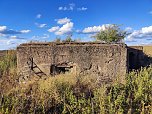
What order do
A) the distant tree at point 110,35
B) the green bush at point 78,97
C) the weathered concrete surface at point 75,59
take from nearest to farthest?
the green bush at point 78,97
the weathered concrete surface at point 75,59
the distant tree at point 110,35

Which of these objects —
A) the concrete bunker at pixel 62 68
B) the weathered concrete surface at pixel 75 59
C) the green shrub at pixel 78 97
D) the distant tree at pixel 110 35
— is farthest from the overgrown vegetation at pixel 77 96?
the distant tree at pixel 110 35

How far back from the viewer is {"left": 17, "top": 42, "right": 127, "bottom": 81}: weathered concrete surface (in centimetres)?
1331

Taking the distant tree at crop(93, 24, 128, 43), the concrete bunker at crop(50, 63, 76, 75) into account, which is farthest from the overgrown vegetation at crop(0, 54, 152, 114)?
the distant tree at crop(93, 24, 128, 43)

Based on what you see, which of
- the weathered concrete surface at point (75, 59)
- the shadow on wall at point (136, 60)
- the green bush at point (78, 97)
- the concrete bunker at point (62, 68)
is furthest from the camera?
the shadow on wall at point (136, 60)

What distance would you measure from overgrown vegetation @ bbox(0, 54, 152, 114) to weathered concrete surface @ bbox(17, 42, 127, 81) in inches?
21.4

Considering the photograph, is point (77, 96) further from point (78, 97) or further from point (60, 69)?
point (60, 69)

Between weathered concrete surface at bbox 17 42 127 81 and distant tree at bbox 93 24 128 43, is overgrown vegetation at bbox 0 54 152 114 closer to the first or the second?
weathered concrete surface at bbox 17 42 127 81

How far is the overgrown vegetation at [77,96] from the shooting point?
10391mm

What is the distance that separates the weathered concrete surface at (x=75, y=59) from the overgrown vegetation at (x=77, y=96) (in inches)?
21.4

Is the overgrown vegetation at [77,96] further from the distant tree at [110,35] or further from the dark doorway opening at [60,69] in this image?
the distant tree at [110,35]

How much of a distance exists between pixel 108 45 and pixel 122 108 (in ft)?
11.4

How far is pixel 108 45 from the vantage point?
13328mm

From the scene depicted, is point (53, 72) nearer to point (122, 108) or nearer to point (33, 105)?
point (33, 105)

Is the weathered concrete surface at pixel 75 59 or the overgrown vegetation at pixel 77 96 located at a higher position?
the weathered concrete surface at pixel 75 59
